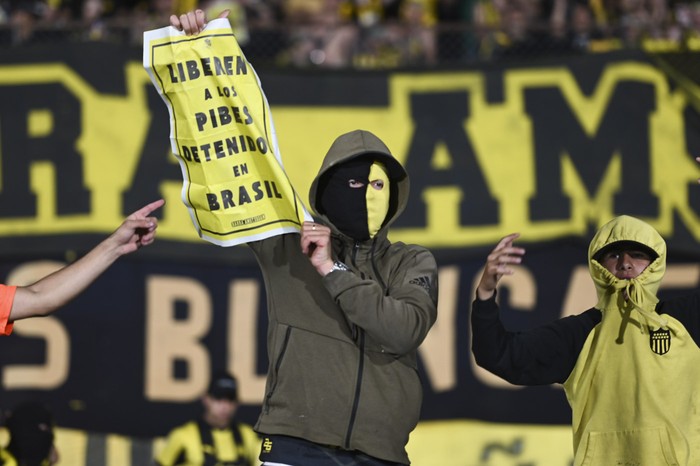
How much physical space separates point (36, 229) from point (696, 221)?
4.59 meters

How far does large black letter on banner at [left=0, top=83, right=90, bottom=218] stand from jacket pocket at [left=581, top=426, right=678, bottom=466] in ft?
16.8

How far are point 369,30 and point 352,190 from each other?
196 inches

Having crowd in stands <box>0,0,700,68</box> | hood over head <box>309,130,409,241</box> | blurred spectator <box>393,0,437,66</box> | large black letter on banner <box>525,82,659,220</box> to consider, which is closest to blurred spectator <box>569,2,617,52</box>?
crowd in stands <box>0,0,700,68</box>

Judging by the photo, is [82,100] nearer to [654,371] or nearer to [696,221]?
[696,221]

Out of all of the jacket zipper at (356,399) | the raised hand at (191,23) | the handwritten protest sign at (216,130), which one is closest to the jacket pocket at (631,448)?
the jacket zipper at (356,399)

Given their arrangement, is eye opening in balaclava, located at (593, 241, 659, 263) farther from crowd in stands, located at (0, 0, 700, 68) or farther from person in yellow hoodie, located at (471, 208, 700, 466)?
crowd in stands, located at (0, 0, 700, 68)

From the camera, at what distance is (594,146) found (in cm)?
956

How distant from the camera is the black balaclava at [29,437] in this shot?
27.5 feet

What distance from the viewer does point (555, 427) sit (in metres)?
9.37

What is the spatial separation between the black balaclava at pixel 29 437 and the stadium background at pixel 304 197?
2.44 ft

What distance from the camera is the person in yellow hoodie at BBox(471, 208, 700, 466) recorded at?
5.04 m

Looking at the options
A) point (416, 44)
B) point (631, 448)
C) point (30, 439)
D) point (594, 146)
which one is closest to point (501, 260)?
point (631, 448)

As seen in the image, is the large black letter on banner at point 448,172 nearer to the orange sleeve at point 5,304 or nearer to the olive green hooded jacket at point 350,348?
the olive green hooded jacket at point 350,348

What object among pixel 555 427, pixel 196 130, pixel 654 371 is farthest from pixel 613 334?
pixel 555 427
